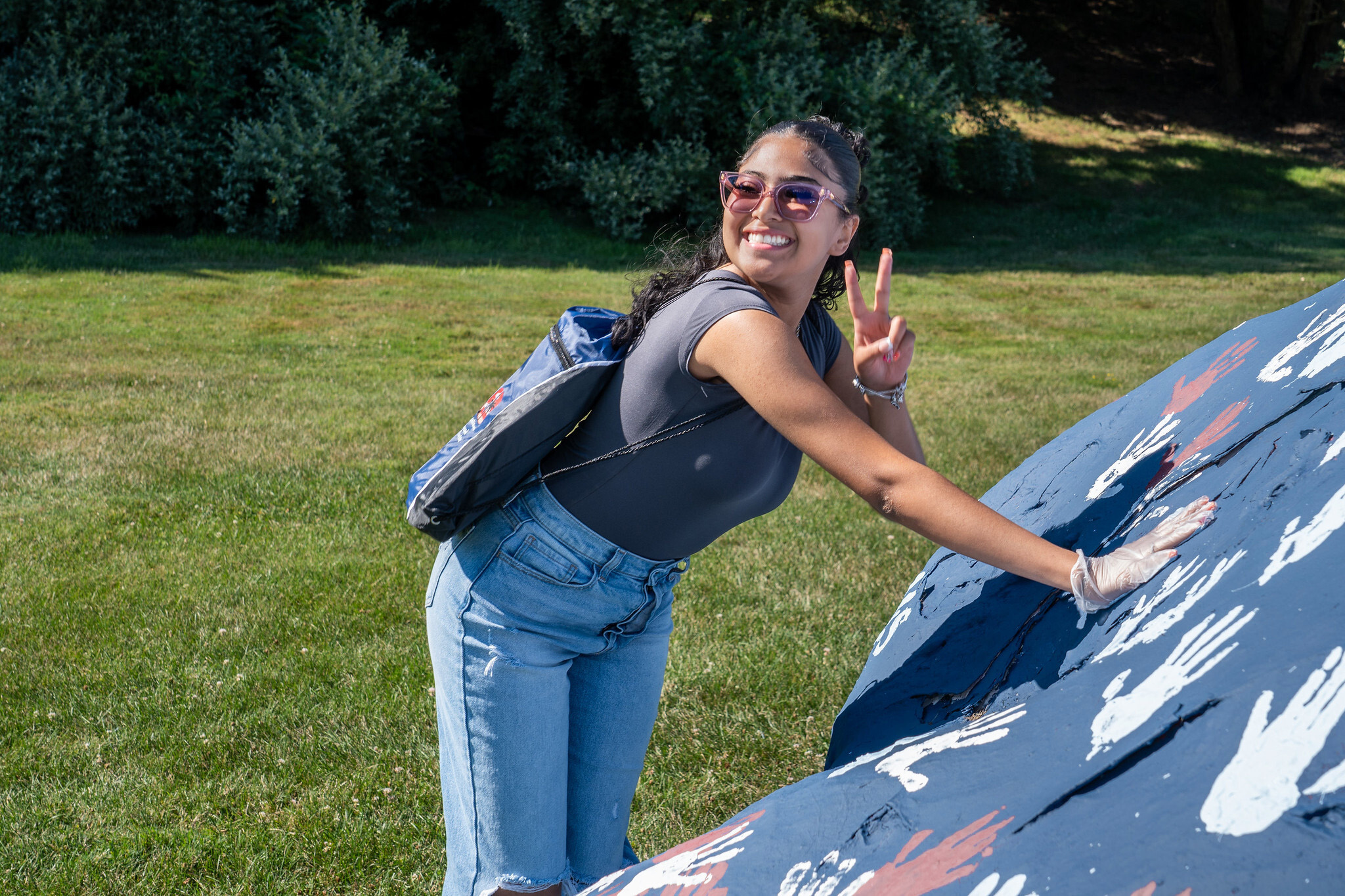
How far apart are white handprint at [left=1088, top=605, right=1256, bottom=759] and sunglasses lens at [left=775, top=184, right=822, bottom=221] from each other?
1.13 metres

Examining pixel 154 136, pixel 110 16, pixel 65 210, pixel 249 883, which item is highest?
pixel 110 16

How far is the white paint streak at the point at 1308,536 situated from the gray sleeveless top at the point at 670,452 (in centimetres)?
90

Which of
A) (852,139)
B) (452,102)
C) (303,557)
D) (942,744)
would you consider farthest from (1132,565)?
(452,102)

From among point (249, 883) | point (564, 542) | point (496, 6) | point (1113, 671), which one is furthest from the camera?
point (496, 6)

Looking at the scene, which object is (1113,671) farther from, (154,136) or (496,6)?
(496,6)

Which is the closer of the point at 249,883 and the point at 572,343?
the point at 572,343

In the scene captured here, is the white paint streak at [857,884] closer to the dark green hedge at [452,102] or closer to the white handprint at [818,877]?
the white handprint at [818,877]

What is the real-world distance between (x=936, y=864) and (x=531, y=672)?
1031mm

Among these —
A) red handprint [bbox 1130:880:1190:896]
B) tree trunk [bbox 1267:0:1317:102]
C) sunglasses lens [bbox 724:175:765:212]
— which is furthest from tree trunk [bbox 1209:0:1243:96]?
red handprint [bbox 1130:880:1190:896]

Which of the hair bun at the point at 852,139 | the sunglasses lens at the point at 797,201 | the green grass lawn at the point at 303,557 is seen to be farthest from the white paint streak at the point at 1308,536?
the green grass lawn at the point at 303,557

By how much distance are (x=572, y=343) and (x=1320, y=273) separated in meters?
17.0

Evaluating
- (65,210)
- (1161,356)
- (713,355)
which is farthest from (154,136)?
(713,355)

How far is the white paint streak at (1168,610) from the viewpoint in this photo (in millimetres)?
1608

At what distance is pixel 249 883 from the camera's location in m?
3.15
